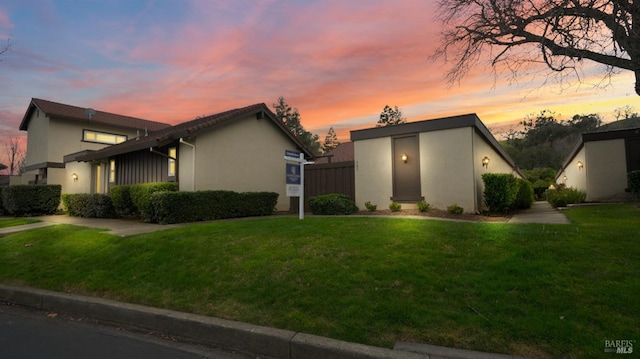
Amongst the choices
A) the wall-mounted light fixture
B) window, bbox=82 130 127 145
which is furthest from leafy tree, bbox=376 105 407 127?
the wall-mounted light fixture

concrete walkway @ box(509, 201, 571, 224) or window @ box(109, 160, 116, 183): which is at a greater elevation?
window @ box(109, 160, 116, 183)

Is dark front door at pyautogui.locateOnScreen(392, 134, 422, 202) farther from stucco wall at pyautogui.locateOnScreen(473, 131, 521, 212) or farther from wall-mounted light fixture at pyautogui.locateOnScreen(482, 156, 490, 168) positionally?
wall-mounted light fixture at pyautogui.locateOnScreen(482, 156, 490, 168)

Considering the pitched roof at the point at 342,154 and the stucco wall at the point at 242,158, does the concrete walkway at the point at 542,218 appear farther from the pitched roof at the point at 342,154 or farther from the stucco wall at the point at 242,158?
the pitched roof at the point at 342,154

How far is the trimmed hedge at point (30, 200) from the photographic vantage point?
16359 mm

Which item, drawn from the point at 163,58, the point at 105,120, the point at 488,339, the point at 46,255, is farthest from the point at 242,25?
Answer: the point at 105,120

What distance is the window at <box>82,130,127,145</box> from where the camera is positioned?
23.4m

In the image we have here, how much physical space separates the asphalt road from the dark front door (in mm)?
9983

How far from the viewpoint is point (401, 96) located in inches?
595

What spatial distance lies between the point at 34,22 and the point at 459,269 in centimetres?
1522

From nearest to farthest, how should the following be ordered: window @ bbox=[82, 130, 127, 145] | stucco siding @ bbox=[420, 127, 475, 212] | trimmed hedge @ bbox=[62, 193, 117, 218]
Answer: stucco siding @ bbox=[420, 127, 475, 212]
trimmed hedge @ bbox=[62, 193, 117, 218]
window @ bbox=[82, 130, 127, 145]

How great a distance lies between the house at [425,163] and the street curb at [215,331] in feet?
31.1

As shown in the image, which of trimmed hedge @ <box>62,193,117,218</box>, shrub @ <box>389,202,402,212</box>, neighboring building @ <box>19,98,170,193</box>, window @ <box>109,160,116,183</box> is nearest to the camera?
shrub @ <box>389,202,402,212</box>

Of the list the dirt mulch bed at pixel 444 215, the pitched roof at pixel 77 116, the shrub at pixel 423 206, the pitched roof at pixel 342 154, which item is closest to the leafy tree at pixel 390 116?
the pitched roof at pixel 342 154

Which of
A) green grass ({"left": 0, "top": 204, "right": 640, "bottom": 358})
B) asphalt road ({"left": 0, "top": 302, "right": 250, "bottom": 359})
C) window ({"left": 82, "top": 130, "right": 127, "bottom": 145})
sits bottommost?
asphalt road ({"left": 0, "top": 302, "right": 250, "bottom": 359})
